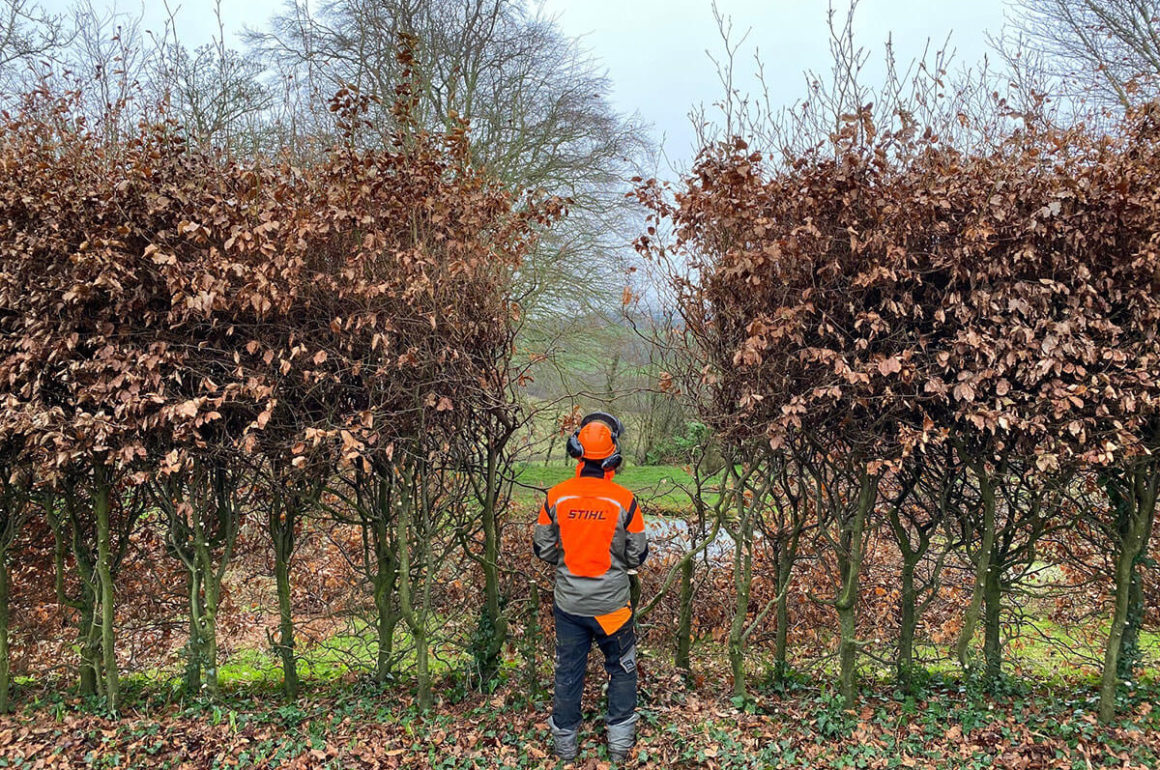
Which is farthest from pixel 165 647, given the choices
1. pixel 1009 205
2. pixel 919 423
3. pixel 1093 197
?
pixel 1093 197

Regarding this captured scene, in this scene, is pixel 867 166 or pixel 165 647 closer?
pixel 867 166

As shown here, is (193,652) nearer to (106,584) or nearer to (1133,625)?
(106,584)

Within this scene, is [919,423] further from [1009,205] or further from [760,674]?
[760,674]

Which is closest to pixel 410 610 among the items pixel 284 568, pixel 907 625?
pixel 284 568

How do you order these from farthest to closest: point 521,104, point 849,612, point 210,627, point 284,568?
1. point 521,104
2. point 284,568
3. point 210,627
4. point 849,612

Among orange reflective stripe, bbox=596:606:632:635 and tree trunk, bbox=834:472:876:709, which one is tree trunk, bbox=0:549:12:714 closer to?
orange reflective stripe, bbox=596:606:632:635

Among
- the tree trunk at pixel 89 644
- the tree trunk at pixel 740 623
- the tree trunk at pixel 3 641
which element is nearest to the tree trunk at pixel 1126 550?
the tree trunk at pixel 740 623

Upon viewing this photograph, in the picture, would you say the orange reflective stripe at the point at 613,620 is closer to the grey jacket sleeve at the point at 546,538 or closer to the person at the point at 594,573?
the person at the point at 594,573

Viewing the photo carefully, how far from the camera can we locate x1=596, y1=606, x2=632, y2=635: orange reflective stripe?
13.0 feet

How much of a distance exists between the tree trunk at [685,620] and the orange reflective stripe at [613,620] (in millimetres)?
872

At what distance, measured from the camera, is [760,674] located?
16.8 ft

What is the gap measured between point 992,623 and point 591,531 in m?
2.86

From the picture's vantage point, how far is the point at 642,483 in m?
13.3

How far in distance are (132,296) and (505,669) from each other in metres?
3.35
